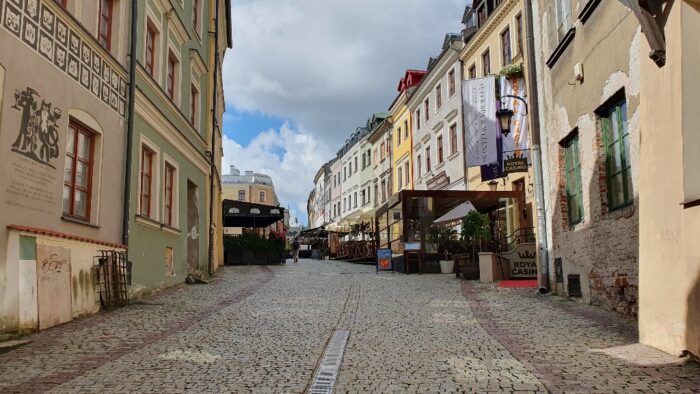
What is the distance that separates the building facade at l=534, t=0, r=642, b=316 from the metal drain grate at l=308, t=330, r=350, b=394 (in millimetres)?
3962

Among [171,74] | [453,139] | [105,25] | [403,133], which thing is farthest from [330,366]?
[403,133]

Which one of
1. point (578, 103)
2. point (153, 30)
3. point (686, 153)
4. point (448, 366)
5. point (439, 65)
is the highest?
point (439, 65)

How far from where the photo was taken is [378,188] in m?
44.3

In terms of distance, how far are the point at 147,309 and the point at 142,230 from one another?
2.49 metres

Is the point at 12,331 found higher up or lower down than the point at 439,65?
lower down

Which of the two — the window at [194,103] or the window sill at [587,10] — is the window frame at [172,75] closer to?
Answer: the window at [194,103]

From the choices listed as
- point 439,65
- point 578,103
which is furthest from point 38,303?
point 439,65

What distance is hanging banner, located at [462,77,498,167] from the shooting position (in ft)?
68.5

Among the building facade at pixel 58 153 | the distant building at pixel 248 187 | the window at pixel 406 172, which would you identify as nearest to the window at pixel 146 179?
the building facade at pixel 58 153

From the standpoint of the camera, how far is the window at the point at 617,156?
8203 millimetres

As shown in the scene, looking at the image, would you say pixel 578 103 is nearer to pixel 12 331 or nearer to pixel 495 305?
pixel 495 305

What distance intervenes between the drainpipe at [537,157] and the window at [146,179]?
7.89 meters

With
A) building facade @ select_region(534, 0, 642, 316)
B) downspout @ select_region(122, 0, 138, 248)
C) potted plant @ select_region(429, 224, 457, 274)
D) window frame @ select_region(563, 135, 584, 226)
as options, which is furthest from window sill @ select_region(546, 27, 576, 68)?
potted plant @ select_region(429, 224, 457, 274)

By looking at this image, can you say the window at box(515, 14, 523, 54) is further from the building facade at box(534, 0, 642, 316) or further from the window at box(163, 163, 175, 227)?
the window at box(163, 163, 175, 227)
